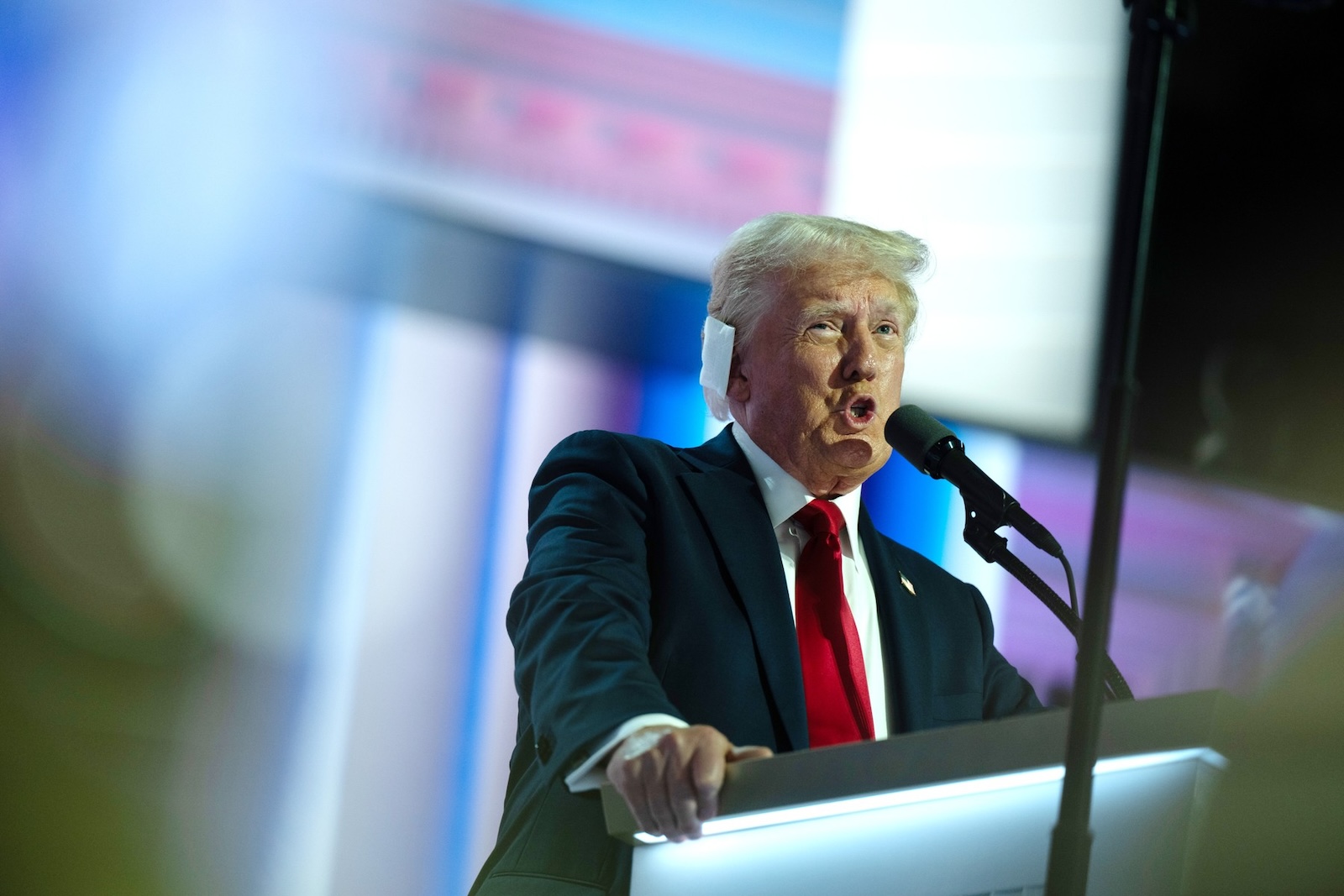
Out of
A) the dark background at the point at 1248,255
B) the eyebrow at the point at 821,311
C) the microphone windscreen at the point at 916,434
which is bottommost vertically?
the microphone windscreen at the point at 916,434

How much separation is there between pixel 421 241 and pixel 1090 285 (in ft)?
5.70

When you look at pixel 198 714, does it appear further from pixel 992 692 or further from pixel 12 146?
pixel 992 692

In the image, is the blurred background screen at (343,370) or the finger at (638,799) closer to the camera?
the finger at (638,799)

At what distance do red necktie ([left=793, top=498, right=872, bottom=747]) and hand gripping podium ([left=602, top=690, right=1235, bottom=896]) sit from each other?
0.51m

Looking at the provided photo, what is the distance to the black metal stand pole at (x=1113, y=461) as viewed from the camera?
94 cm

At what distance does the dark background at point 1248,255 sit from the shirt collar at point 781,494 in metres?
1.73

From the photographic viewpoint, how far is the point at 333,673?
2750 millimetres

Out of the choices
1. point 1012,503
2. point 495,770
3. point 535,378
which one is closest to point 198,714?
point 495,770

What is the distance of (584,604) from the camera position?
1378 millimetres

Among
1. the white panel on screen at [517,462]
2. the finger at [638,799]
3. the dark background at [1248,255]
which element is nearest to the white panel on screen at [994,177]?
the dark background at [1248,255]

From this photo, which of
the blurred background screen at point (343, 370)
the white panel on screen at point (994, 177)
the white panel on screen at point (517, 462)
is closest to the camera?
the blurred background screen at point (343, 370)

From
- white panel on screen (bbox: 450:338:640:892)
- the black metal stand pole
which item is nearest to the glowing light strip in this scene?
the black metal stand pole

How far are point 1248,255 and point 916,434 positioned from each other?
218 cm

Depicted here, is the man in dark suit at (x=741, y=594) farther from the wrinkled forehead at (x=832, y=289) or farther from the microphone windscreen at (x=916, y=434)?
the microphone windscreen at (x=916, y=434)
